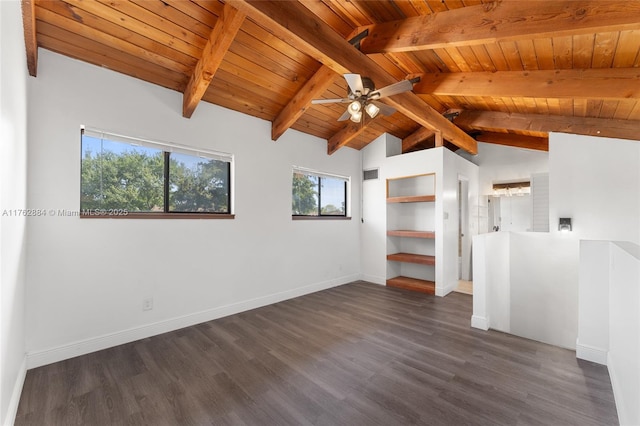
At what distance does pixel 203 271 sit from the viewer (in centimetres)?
330

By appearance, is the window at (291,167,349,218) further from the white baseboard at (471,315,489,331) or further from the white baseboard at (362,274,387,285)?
the white baseboard at (471,315,489,331)

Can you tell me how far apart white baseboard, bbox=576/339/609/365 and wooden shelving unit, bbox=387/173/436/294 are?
2.47 metres

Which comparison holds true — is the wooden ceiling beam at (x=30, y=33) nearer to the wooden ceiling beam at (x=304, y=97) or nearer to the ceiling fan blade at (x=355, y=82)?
the ceiling fan blade at (x=355, y=82)

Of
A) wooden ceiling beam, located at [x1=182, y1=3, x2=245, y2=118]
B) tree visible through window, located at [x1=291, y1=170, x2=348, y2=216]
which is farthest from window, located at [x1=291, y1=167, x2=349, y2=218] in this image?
wooden ceiling beam, located at [x1=182, y1=3, x2=245, y2=118]

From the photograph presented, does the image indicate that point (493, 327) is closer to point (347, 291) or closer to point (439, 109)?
point (347, 291)

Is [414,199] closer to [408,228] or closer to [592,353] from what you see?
[408,228]

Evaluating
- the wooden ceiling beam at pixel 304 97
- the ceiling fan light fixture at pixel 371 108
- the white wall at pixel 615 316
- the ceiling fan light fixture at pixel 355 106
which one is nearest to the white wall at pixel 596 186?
the white wall at pixel 615 316

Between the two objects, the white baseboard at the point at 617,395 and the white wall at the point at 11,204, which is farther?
the white baseboard at the point at 617,395

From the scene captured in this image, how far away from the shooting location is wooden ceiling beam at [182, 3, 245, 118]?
2260 millimetres

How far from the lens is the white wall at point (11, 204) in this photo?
4.66 feet

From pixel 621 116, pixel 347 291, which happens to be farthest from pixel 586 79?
pixel 347 291

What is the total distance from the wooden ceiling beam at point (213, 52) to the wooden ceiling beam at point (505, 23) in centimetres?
141

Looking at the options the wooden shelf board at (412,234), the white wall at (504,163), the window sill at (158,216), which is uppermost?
the white wall at (504,163)

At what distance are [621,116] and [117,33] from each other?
225 inches
